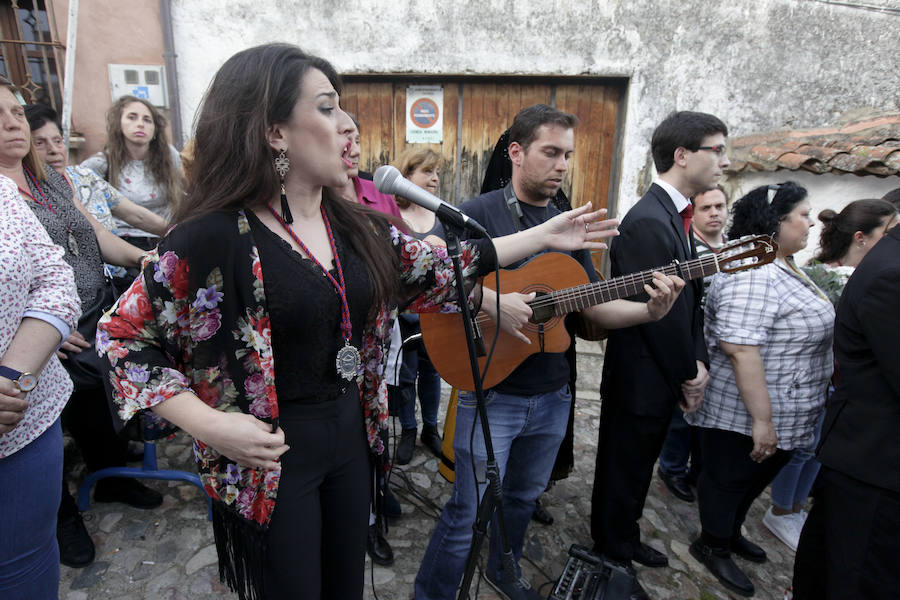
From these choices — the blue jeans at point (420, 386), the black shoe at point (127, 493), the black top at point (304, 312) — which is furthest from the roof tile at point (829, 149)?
the black shoe at point (127, 493)

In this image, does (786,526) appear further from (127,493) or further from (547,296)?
(127,493)

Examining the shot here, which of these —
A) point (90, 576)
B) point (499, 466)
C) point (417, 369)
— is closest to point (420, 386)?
point (417, 369)

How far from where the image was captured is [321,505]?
1501 millimetres

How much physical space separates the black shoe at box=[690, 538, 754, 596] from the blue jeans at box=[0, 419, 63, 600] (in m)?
2.98

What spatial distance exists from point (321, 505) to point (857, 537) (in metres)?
1.95

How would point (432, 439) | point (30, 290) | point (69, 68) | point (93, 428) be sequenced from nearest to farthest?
point (30, 290) < point (93, 428) < point (432, 439) < point (69, 68)

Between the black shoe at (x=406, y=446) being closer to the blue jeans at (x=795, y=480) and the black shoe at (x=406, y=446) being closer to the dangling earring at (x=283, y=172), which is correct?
the blue jeans at (x=795, y=480)

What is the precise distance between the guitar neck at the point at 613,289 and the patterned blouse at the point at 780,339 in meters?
0.42

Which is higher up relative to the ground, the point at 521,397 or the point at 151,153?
the point at 151,153

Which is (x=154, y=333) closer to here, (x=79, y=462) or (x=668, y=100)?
(x=79, y=462)

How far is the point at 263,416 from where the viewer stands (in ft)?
4.23

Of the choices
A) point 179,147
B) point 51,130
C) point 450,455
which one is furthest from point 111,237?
point 179,147

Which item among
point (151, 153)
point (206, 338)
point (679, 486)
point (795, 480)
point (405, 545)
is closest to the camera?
point (206, 338)

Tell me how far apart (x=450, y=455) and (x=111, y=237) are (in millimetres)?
2358
